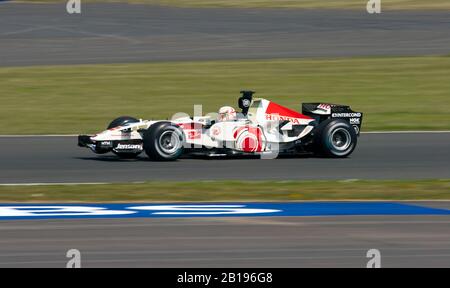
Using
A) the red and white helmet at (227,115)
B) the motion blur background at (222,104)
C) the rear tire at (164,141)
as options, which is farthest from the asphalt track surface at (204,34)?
the rear tire at (164,141)

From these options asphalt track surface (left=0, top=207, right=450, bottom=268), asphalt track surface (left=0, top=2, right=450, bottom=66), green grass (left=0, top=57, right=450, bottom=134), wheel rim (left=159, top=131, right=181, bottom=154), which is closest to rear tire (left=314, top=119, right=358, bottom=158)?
wheel rim (left=159, top=131, right=181, bottom=154)

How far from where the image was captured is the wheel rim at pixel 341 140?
18750 millimetres

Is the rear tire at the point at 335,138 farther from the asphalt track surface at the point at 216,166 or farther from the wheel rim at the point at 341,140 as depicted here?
the asphalt track surface at the point at 216,166

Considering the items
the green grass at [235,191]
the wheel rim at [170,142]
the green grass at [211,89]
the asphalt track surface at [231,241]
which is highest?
the green grass at [211,89]

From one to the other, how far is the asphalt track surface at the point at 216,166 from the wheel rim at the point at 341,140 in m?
0.24

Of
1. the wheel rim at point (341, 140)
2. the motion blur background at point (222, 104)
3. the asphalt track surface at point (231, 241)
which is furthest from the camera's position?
the wheel rim at point (341, 140)

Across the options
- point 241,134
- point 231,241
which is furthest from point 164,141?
point 231,241

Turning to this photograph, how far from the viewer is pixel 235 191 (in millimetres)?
15516

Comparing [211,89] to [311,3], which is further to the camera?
[311,3]

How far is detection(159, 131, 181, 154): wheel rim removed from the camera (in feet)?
59.2

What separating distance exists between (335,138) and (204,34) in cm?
1925

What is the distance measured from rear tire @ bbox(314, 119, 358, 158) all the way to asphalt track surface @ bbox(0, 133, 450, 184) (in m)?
0.17

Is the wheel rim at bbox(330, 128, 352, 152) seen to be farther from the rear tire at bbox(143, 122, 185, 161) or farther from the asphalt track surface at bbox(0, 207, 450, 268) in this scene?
the asphalt track surface at bbox(0, 207, 450, 268)

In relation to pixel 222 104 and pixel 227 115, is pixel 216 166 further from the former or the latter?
pixel 222 104
